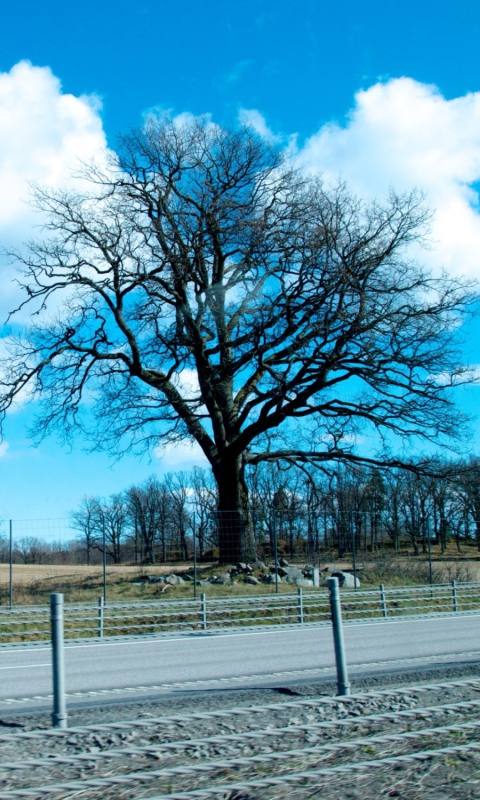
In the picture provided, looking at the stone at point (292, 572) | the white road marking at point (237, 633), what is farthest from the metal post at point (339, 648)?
the stone at point (292, 572)

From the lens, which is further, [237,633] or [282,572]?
[282,572]

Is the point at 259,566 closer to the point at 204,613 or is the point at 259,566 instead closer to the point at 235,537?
the point at 235,537

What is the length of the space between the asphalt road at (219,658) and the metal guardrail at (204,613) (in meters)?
0.91

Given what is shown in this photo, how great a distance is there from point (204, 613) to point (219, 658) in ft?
17.9

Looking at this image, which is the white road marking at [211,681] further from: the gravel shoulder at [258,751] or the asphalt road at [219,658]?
the gravel shoulder at [258,751]

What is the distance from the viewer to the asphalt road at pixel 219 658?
9484mm

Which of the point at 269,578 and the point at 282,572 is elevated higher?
the point at 282,572

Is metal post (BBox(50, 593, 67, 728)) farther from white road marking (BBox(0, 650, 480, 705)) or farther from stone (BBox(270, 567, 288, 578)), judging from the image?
stone (BBox(270, 567, 288, 578))

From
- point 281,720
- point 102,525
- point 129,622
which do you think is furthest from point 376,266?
point 281,720

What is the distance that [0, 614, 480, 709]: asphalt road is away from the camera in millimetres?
9484

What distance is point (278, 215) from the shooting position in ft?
87.5

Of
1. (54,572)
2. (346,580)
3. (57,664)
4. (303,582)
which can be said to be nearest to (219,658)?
(57,664)

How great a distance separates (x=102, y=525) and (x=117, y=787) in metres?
16.7

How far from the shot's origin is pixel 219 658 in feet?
40.8
